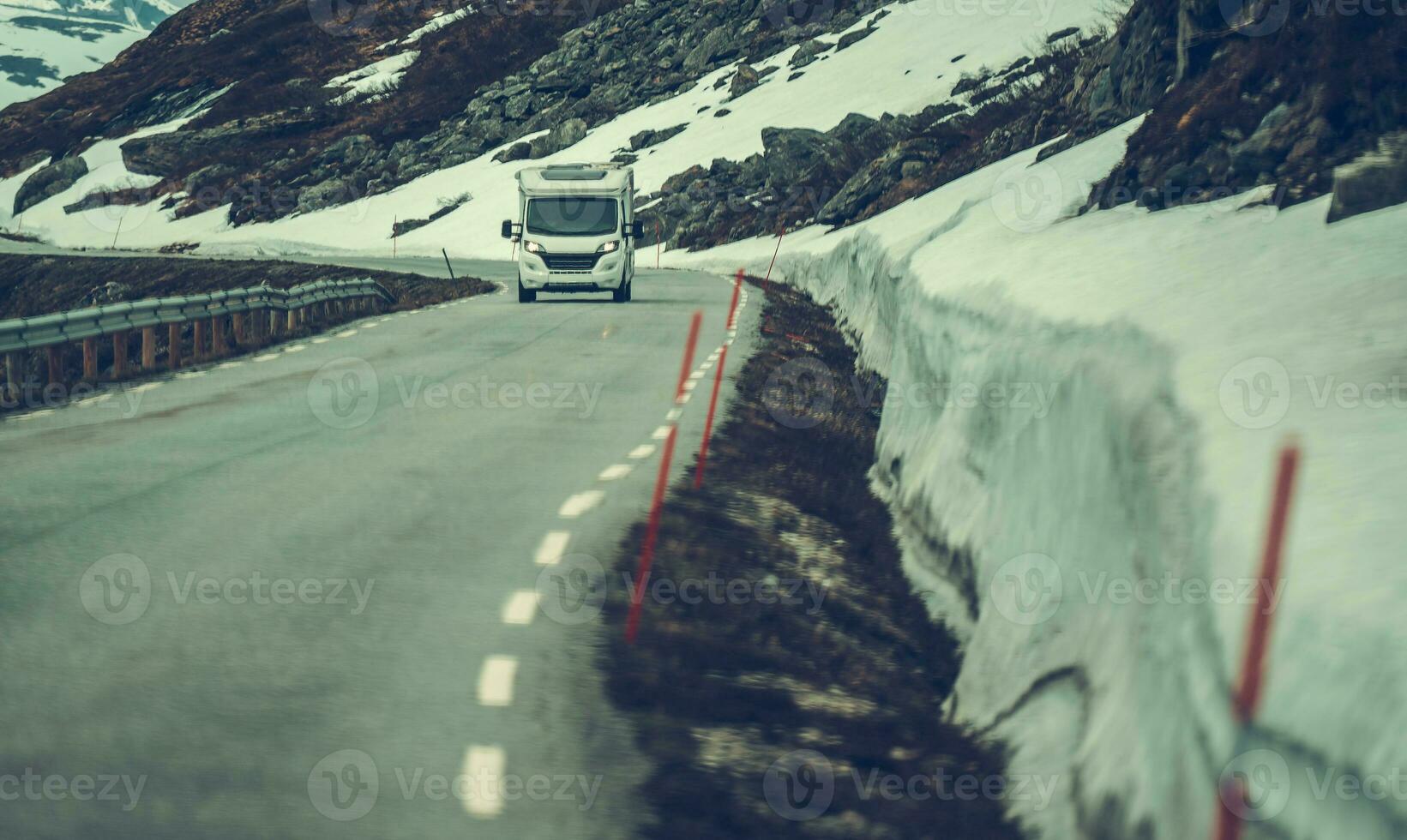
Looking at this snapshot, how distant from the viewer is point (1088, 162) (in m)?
22.2

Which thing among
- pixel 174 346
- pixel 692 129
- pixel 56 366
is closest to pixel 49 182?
pixel 692 129

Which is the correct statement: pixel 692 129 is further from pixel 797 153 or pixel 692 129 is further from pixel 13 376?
pixel 13 376

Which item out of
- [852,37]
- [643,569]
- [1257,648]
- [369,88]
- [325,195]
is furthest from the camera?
[369,88]

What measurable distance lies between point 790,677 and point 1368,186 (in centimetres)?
543

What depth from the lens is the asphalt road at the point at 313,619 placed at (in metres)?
5.16

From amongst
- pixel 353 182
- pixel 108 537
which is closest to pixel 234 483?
pixel 108 537

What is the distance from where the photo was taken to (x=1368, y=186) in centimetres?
1011

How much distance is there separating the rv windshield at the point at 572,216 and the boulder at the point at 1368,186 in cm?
2132

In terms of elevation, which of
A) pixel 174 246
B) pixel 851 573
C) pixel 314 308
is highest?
pixel 851 573

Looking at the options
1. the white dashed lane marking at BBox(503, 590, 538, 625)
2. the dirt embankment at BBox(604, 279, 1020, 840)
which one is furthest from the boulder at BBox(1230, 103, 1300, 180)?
the white dashed lane marking at BBox(503, 590, 538, 625)

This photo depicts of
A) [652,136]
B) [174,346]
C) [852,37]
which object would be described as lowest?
[174,346]

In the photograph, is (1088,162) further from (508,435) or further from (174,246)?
(174,246)

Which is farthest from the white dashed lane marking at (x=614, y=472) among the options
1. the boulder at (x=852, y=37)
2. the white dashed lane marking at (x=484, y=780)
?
the boulder at (x=852, y=37)

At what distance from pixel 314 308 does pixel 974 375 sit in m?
19.7
